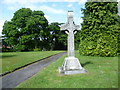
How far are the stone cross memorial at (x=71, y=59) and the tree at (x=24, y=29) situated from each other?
89.5 feet

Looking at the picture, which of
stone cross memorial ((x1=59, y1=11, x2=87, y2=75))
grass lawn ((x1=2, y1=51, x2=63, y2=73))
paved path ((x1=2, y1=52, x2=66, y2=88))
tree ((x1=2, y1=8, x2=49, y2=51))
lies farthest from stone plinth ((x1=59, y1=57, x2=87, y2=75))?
tree ((x1=2, y1=8, x2=49, y2=51))

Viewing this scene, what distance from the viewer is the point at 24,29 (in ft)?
119

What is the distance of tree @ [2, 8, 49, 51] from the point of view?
36084 mm

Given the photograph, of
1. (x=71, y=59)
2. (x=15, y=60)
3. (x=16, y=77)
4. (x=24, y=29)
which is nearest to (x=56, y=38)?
(x=24, y=29)

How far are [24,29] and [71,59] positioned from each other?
2955 cm

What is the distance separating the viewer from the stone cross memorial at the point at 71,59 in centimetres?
829

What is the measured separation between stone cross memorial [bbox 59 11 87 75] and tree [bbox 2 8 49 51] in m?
27.3

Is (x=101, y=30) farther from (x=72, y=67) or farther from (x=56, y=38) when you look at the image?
(x=56, y=38)

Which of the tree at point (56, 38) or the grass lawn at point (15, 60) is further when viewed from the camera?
the tree at point (56, 38)

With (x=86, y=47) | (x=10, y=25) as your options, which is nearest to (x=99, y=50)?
(x=86, y=47)

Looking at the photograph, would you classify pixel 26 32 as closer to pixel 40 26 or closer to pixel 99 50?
pixel 40 26

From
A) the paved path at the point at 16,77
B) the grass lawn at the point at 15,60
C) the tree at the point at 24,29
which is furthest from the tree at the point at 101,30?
the tree at the point at 24,29

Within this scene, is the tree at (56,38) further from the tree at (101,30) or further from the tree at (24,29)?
the tree at (101,30)

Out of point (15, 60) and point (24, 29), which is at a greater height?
point (24, 29)
